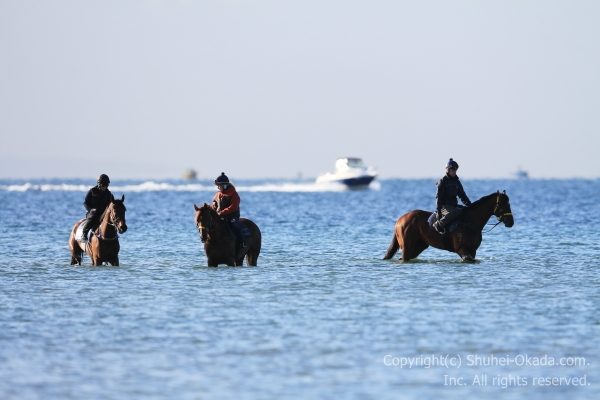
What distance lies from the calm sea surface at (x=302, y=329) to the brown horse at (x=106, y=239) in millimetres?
349

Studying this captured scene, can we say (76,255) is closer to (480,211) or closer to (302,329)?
(480,211)

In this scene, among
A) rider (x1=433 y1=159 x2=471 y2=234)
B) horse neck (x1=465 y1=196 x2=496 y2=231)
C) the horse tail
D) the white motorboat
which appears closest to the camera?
rider (x1=433 y1=159 x2=471 y2=234)

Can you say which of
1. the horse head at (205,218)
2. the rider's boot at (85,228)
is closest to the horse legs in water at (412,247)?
the horse head at (205,218)

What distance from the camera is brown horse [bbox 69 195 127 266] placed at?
24.8 metres

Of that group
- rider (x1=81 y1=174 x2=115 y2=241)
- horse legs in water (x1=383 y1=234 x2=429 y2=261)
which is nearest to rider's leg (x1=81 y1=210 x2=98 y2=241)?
rider (x1=81 y1=174 x2=115 y2=241)

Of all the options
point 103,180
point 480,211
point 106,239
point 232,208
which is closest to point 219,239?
point 232,208

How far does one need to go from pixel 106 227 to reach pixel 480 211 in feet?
25.1

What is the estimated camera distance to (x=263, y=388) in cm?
1327

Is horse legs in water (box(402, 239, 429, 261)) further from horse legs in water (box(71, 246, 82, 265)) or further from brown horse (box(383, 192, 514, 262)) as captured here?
horse legs in water (box(71, 246, 82, 265))

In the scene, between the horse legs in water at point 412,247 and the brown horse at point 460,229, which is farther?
the horse legs in water at point 412,247

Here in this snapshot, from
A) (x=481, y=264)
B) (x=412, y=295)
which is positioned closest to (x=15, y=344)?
(x=412, y=295)

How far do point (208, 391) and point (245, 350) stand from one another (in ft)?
7.93

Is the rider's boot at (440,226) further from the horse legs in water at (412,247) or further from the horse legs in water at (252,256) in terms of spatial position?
the horse legs in water at (252,256)

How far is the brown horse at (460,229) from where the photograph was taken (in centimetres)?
2670
